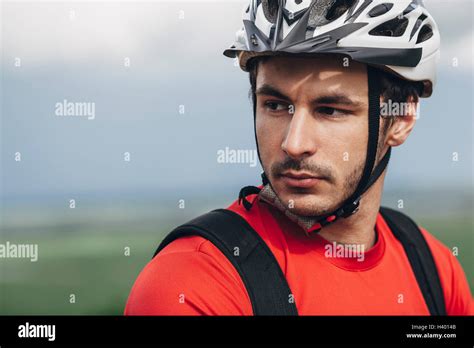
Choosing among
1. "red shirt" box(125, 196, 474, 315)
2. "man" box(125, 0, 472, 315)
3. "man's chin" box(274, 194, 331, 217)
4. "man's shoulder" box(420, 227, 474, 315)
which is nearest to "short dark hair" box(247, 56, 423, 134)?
"man" box(125, 0, 472, 315)

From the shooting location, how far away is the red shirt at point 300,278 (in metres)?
3.58

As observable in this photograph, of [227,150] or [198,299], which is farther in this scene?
[227,150]

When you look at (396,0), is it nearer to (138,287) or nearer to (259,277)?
(259,277)

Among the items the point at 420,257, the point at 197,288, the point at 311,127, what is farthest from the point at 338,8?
the point at 197,288

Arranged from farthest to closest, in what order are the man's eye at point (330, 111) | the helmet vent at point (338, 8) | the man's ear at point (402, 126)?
the man's ear at point (402, 126) → the helmet vent at point (338, 8) → the man's eye at point (330, 111)

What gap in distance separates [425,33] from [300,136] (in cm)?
156

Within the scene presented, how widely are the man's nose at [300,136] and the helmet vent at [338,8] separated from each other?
0.78m

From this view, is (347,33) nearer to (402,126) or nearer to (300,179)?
(402,126)

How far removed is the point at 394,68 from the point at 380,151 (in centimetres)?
62

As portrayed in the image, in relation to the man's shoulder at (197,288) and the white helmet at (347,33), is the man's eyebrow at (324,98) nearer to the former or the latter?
the white helmet at (347,33)

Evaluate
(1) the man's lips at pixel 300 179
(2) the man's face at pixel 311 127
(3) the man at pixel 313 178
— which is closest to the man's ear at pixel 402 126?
(3) the man at pixel 313 178

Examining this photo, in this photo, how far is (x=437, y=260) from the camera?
4.81 m
